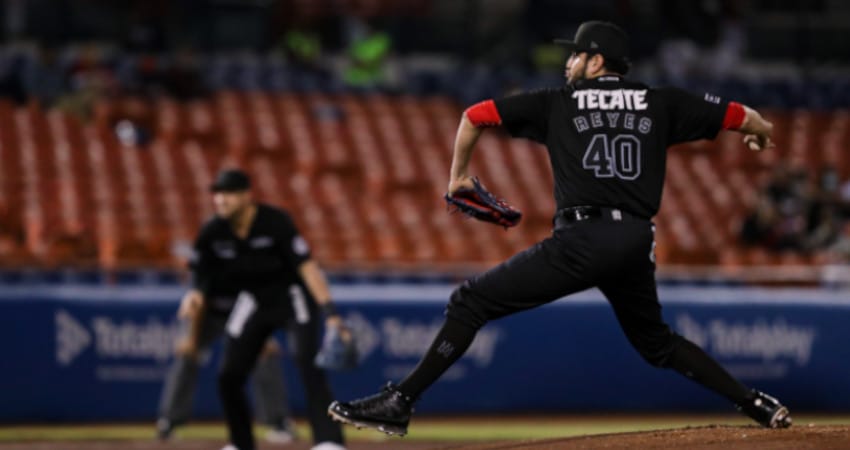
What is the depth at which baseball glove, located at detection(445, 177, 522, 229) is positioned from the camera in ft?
22.4

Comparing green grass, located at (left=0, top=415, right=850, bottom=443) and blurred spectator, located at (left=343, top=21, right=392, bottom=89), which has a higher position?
blurred spectator, located at (left=343, top=21, right=392, bottom=89)

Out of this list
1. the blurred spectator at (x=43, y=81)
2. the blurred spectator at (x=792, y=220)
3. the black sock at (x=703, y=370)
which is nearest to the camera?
the black sock at (x=703, y=370)

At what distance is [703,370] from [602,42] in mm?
1586

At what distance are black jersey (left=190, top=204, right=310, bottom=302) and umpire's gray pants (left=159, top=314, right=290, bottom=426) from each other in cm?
235

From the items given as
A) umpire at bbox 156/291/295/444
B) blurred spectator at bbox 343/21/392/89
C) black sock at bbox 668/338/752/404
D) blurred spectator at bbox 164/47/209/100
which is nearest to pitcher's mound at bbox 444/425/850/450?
black sock at bbox 668/338/752/404

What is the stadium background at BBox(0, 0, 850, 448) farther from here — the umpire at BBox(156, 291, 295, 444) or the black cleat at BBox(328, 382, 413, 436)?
the black cleat at BBox(328, 382, 413, 436)

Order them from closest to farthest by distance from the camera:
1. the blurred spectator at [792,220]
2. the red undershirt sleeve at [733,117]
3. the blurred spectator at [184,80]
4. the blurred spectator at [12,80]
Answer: the red undershirt sleeve at [733,117], the blurred spectator at [792,220], the blurred spectator at [12,80], the blurred spectator at [184,80]

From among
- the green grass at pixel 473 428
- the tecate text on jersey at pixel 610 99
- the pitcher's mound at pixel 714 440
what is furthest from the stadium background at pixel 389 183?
the tecate text on jersey at pixel 610 99

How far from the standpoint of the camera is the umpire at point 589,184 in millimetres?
6559

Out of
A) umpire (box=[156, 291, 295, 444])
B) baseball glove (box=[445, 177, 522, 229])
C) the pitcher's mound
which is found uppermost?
baseball glove (box=[445, 177, 522, 229])

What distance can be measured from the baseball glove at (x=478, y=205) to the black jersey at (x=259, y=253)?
8.47 ft

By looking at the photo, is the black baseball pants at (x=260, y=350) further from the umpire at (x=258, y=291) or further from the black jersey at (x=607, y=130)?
the black jersey at (x=607, y=130)

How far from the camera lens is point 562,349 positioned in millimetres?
14594

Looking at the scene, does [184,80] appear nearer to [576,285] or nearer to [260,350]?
[260,350]
